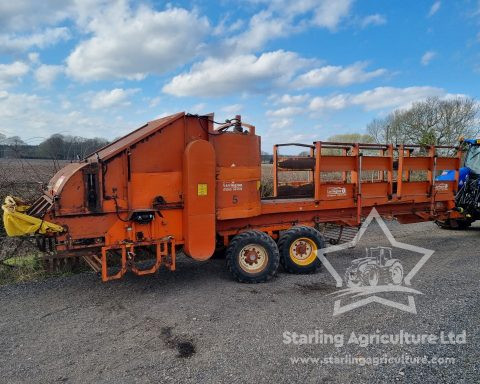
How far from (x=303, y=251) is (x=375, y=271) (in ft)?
4.13

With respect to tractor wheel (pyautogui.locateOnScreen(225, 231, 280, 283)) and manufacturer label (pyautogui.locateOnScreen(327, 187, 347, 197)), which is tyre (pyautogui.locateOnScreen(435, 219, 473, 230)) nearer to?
manufacturer label (pyautogui.locateOnScreen(327, 187, 347, 197))

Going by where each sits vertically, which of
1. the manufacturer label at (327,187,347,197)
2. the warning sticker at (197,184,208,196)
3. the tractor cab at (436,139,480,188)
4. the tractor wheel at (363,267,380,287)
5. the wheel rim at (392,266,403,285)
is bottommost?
the tractor wheel at (363,267,380,287)

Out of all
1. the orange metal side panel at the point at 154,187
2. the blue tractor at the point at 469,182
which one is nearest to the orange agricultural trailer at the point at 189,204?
the orange metal side panel at the point at 154,187

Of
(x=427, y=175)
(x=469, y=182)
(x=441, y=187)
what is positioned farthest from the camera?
(x=469, y=182)

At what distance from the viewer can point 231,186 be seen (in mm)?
5648

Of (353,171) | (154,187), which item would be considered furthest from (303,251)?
(154,187)

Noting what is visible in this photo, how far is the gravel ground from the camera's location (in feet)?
10.8

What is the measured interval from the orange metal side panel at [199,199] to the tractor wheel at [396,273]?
2851mm

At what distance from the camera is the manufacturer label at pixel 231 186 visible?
5.61 m

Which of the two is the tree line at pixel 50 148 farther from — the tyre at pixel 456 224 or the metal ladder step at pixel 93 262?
the tyre at pixel 456 224

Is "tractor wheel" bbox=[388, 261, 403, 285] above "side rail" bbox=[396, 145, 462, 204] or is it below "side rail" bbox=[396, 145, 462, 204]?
below

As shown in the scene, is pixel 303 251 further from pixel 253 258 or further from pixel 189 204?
pixel 189 204

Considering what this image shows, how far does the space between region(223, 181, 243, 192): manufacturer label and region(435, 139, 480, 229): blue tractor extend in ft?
18.0

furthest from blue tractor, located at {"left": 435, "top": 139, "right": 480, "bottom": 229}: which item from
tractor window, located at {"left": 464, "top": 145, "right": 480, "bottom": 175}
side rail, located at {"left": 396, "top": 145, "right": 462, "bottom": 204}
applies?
side rail, located at {"left": 396, "top": 145, "right": 462, "bottom": 204}
